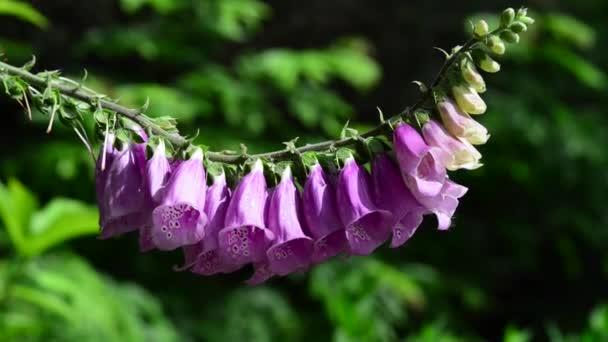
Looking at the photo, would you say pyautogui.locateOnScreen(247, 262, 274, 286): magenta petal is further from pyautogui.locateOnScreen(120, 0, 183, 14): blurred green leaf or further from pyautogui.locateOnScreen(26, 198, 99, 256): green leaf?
pyautogui.locateOnScreen(120, 0, 183, 14): blurred green leaf

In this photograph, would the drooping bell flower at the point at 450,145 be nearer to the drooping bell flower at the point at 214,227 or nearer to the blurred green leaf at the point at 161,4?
the drooping bell flower at the point at 214,227

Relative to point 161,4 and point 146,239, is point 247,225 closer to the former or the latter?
point 146,239

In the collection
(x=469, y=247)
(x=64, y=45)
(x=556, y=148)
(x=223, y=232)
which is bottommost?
(x=469, y=247)

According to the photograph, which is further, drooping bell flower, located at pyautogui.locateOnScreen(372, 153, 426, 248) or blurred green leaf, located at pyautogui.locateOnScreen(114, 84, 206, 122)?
blurred green leaf, located at pyautogui.locateOnScreen(114, 84, 206, 122)

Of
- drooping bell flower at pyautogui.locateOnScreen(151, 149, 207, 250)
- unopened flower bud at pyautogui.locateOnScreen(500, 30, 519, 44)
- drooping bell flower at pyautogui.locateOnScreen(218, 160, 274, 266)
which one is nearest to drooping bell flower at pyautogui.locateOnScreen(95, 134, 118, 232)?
drooping bell flower at pyautogui.locateOnScreen(151, 149, 207, 250)

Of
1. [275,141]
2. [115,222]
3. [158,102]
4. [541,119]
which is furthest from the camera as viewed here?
[541,119]

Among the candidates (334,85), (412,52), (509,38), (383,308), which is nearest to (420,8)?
(412,52)

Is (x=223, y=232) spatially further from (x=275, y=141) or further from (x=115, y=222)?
(x=275, y=141)
